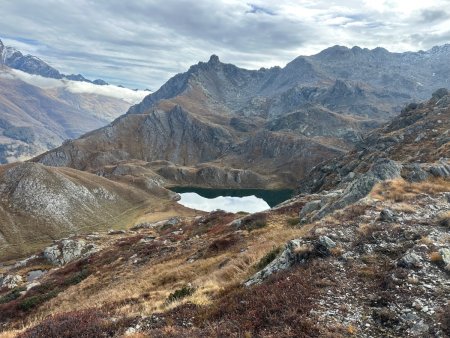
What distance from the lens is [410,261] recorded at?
1714 cm

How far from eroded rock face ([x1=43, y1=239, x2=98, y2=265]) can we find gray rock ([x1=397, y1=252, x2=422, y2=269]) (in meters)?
81.1

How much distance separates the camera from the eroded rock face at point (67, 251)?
87.1m

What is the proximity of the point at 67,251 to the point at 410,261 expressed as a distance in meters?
87.8

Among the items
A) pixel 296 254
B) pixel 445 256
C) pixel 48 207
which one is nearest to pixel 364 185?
pixel 445 256

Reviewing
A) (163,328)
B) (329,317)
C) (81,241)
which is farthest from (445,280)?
(81,241)

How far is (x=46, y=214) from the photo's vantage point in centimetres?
15325

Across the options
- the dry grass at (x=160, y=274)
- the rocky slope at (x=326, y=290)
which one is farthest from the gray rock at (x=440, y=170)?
the dry grass at (x=160, y=274)

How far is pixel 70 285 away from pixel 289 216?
31.7 metres

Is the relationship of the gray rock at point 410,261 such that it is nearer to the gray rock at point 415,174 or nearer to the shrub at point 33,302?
the gray rock at point 415,174

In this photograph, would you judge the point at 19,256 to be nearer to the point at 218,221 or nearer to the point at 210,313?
the point at 218,221

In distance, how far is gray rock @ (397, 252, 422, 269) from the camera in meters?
17.0

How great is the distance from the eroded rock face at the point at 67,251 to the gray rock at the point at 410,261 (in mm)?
81133

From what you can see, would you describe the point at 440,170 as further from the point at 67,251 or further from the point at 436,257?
the point at 67,251

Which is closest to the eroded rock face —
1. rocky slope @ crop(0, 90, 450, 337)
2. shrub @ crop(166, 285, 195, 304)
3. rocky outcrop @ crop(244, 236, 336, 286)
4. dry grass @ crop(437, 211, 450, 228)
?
rocky slope @ crop(0, 90, 450, 337)
